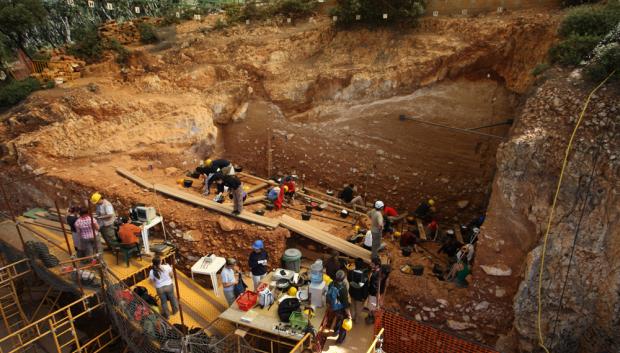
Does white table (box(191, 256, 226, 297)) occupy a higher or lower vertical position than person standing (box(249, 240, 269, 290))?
lower

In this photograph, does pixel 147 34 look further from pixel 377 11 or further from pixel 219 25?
pixel 377 11

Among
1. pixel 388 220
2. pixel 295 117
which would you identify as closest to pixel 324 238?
pixel 388 220

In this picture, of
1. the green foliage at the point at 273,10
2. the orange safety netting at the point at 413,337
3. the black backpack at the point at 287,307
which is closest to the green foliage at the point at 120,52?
the green foliage at the point at 273,10

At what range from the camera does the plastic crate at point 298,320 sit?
7448 mm

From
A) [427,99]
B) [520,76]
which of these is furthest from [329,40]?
[520,76]

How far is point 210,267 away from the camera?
9766mm

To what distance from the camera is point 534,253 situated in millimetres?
8164

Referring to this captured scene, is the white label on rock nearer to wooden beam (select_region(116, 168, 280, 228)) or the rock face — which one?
the rock face

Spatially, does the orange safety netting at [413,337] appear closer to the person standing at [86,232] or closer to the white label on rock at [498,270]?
the white label on rock at [498,270]

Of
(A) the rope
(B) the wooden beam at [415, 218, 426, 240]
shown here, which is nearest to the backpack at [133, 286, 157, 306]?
(B) the wooden beam at [415, 218, 426, 240]

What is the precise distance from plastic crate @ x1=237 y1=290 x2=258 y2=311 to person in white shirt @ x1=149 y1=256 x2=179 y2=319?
153cm

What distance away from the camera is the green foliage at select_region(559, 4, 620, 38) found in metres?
9.57

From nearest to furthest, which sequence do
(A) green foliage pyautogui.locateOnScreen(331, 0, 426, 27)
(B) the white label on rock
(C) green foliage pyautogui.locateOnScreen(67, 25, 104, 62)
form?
(B) the white label on rock, (A) green foliage pyautogui.locateOnScreen(331, 0, 426, 27), (C) green foliage pyautogui.locateOnScreen(67, 25, 104, 62)

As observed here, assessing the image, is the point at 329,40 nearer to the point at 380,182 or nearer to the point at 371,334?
the point at 380,182
